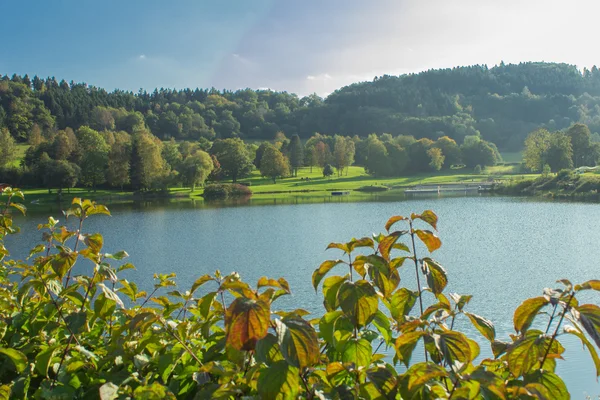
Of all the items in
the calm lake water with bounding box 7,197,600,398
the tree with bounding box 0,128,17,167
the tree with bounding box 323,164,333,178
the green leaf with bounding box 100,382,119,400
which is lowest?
the calm lake water with bounding box 7,197,600,398

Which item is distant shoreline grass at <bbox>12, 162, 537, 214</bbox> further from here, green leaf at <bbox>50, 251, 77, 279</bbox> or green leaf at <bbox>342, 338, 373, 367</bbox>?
green leaf at <bbox>342, 338, 373, 367</bbox>

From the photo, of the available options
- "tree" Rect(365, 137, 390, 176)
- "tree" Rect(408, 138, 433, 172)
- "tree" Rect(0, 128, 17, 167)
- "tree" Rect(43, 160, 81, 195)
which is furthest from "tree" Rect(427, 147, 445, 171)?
"tree" Rect(0, 128, 17, 167)

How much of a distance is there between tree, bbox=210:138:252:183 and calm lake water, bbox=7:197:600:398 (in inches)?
1465

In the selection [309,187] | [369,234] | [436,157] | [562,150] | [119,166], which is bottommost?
[369,234]

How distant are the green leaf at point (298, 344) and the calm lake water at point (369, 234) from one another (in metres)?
9.31

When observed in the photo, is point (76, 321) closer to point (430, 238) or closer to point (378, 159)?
point (430, 238)

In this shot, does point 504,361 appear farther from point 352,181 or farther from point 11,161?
point 11,161

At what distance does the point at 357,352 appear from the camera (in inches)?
69.3

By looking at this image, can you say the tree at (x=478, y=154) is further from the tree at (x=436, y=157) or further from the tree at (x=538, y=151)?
the tree at (x=538, y=151)

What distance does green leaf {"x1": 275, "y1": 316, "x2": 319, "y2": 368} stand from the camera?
1.26 meters

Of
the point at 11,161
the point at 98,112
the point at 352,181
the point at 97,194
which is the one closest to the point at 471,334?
the point at 97,194

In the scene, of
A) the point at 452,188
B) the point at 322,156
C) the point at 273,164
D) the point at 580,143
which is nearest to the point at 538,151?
the point at 580,143

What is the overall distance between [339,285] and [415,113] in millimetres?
154070

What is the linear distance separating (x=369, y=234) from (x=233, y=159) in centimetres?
5763
